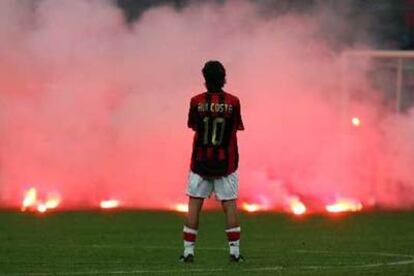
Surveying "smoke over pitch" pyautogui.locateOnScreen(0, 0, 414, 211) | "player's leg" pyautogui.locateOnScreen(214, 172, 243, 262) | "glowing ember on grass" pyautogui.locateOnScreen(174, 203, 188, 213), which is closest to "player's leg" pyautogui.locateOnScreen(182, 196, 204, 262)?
"player's leg" pyautogui.locateOnScreen(214, 172, 243, 262)

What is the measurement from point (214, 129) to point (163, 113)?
446 inches

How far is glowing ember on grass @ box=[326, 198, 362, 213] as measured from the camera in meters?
30.5

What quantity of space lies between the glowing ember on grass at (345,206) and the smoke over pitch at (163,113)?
17cm

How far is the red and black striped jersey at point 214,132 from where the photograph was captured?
64.6 ft

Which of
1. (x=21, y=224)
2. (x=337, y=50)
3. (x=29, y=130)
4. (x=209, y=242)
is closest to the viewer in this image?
(x=209, y=242)

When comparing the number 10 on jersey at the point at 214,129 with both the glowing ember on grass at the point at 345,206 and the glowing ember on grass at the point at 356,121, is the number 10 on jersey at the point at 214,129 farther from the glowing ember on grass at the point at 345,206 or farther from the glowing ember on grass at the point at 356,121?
Result: the glowing ember on grass at the point at 356,121

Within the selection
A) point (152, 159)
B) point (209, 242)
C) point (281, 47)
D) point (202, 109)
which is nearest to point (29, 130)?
point (152, 159)

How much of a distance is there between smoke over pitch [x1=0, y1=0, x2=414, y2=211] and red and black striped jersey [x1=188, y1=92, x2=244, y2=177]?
1034 cm

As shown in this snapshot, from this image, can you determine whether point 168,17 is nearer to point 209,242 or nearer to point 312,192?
point 312,192

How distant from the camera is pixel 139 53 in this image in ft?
102

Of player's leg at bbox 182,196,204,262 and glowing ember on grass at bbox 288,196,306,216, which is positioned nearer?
player's leg at bbox 182,196,204,262

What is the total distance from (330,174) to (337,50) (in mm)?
2727

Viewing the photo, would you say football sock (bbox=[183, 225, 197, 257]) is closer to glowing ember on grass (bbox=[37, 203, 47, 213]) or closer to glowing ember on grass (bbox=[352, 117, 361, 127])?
glowing ember on grass (bbox=[37, 203, 47, 213])

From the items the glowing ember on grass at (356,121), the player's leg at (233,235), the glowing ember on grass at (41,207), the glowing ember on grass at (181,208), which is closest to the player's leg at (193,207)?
the player's leg at (233,235)
